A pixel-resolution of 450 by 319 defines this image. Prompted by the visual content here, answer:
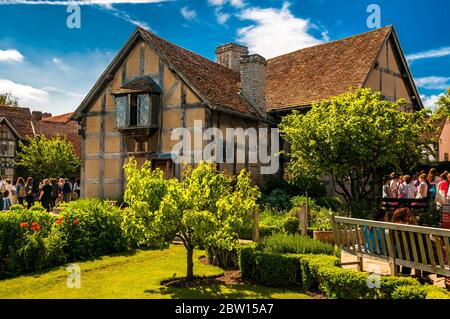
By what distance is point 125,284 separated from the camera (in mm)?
8234

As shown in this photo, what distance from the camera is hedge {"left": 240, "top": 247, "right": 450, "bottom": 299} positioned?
609 cm

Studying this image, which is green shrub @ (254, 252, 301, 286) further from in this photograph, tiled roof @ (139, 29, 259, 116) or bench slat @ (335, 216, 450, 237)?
tiled roof @ (139, 29, 259, 116)

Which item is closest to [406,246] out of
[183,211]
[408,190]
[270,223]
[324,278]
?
[324,278]

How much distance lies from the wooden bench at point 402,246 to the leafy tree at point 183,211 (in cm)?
207

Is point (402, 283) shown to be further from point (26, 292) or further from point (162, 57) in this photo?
point (162, 57)

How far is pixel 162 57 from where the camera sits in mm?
17750

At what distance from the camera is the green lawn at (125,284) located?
7.60 meters

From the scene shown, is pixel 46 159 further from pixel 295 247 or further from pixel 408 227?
pixel 408 227

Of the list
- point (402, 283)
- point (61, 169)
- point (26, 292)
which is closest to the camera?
point (402, 283)

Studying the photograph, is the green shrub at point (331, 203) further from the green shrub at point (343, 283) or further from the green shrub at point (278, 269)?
the green shrub at point (343, 283)

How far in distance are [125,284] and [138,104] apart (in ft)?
35.5

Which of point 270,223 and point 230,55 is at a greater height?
point 230,55

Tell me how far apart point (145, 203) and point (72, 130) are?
35.3m
